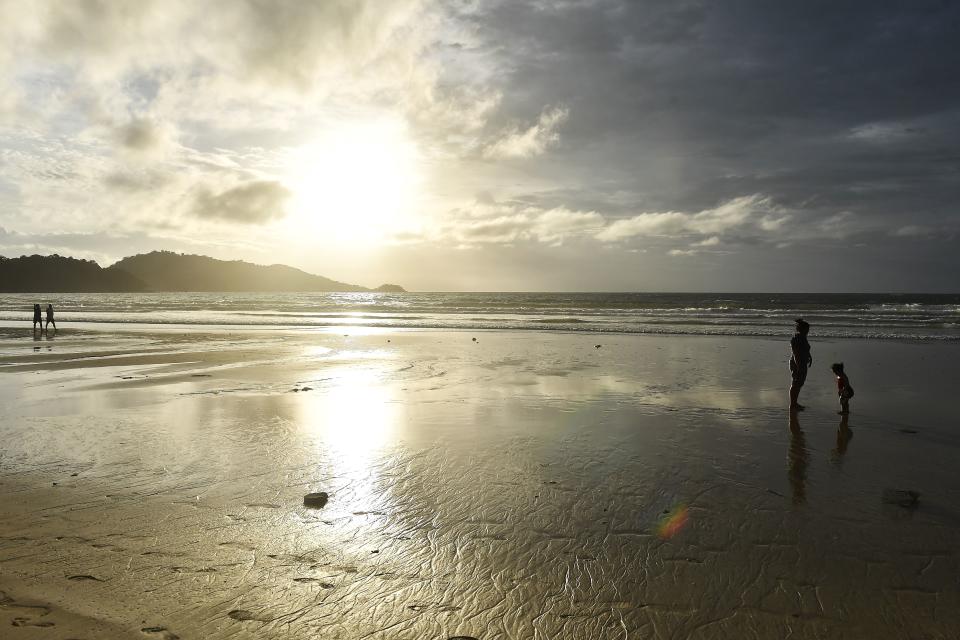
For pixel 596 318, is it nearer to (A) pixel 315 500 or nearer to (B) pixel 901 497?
(B) pixel 901 497

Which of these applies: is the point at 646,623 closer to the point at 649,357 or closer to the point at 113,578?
the point at 113,578

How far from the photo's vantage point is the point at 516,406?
Result: 10648 mm

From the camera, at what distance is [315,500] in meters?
5.62

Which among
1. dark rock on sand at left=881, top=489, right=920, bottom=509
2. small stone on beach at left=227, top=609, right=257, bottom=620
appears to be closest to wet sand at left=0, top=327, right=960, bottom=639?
small stone on beach at left=227, top=609, right=257, bottom=620

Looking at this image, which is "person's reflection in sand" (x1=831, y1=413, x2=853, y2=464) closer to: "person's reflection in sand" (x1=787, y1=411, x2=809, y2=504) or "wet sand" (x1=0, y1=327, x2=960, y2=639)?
"wet sand" (x1=0, y1=327, x2=960, y2=639)

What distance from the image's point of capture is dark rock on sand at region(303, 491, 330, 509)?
5.58 meters

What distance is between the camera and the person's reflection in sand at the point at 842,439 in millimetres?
7336

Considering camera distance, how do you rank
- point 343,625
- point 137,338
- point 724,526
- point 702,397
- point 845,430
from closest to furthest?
point 343,625, point 724,526, point 845,430, point 702,397, point 137,338

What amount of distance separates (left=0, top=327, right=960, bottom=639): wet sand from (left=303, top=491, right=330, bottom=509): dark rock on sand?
10 cm

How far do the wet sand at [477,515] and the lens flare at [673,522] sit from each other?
24mm

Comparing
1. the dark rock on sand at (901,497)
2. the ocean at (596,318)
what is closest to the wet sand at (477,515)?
the dark rock on sand at (901,497)

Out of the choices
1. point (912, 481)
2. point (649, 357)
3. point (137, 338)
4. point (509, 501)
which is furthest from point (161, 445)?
point (137, 338)

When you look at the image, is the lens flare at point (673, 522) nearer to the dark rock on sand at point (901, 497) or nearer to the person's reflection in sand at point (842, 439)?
the dark rock on sand at point (901, 497)

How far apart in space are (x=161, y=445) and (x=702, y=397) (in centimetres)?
1059
